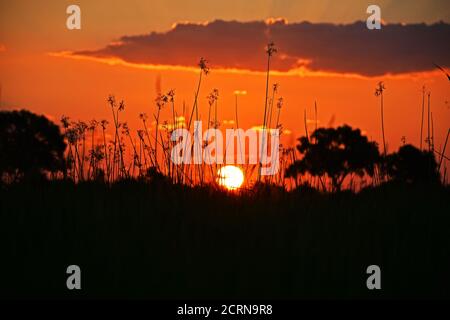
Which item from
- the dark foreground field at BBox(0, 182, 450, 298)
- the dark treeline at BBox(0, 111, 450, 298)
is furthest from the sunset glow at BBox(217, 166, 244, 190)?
the dark foreground field at BBox(0, 182, 450, 298)

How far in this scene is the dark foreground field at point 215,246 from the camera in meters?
4.26

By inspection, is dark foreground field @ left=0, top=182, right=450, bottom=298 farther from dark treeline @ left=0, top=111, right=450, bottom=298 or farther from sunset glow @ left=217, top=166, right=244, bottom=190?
sunset glow @ left=217, top=166, right=244, bottom=190

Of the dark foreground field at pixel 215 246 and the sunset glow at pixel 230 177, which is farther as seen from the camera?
the sunset glow at pixel 230 177

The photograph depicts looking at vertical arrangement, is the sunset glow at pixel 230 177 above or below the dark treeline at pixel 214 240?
above

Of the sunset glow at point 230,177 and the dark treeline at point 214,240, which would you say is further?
the sunset glow at point 230,177

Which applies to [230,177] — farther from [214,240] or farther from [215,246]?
[215,246]

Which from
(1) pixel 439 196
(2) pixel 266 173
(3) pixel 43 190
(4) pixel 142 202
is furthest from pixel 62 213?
(1) pixel 439 196

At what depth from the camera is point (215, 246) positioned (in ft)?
15.4

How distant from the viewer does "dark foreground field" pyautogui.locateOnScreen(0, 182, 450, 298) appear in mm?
4262

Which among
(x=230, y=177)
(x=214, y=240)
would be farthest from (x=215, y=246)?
(x=230, y=177)

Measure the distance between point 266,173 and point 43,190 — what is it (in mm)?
2334

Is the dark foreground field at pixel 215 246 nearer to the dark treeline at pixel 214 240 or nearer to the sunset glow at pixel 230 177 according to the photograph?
the dark treeline at pixel 214 240

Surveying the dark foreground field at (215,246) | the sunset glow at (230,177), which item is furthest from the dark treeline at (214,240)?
the sunset glow at (230,177)

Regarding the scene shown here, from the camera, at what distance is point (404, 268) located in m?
4.68
